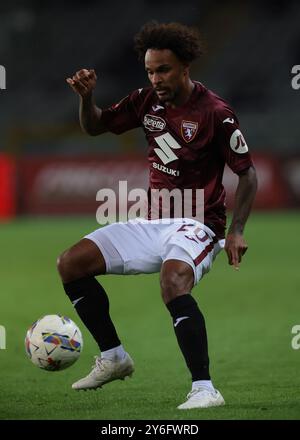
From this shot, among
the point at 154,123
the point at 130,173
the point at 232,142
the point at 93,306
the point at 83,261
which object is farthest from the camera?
the point at 130,173

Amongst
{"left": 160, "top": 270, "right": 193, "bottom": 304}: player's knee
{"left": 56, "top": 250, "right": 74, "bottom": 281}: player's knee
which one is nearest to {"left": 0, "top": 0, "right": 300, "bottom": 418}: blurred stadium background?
{"left": 160, "top": 270, "right": 193, "bottom": 304}: player's knee

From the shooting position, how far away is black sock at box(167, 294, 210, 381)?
5152 millimetres

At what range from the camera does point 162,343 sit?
7.78m

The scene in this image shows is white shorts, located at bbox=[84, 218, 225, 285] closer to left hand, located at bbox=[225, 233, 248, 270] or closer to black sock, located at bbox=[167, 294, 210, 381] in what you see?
left hand, located at bbox=[225, 233, 248, 270]

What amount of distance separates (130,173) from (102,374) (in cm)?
1501

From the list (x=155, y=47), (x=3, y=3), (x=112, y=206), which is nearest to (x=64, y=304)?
(x=155, y=47)

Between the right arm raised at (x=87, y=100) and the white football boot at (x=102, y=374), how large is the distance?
4.87ft

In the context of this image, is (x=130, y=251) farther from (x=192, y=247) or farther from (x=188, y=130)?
(x=188, y=130)

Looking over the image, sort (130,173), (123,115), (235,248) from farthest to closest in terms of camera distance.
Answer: (130,173), (123,115), (235,248)

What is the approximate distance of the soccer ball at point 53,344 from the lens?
5.66 meters

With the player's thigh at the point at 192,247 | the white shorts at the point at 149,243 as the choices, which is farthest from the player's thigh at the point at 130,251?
the player's thigh at the point at 192,247

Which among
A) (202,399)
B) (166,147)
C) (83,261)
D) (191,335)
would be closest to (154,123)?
(166,147)

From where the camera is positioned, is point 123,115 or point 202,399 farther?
point 123,115

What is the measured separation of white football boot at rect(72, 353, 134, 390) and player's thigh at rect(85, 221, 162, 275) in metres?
0.56
